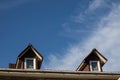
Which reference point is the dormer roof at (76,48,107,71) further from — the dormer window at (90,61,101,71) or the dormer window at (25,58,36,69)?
the dormer window at (25,58,36,69)

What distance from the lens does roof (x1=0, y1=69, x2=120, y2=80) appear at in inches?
806

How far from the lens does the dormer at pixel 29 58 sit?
2180 centimetres

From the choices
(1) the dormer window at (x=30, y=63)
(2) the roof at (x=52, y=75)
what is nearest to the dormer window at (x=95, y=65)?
(2) the roof at (x=52, y=75)

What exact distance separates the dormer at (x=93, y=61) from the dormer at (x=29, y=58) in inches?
131

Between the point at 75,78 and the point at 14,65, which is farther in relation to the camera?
the point at 14,65

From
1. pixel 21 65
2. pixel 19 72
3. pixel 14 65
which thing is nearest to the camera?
pixel 19 72

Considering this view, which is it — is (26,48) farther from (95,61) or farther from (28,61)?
(95,61)

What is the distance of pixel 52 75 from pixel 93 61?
359cm

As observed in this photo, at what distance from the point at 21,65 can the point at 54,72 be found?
101 inches

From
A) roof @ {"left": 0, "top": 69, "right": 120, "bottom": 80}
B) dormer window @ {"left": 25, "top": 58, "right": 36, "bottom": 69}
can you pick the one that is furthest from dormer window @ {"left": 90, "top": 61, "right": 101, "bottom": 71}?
dormer window @ {"left": 25, "top": 58, "right": 36, "bottom": 69}

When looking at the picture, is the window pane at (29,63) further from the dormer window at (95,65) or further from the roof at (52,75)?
the dormer window at (95,65)

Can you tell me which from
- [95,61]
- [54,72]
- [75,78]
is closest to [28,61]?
[54,72]

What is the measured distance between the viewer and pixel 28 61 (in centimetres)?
2202

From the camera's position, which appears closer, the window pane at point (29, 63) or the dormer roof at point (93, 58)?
the window pane at point (29, 63)
